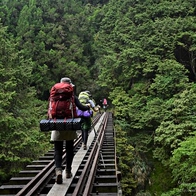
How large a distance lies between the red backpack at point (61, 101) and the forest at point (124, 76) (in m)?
7.30

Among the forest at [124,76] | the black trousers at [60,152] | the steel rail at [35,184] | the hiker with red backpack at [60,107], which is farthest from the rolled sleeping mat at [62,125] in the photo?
the forest at [124,76]

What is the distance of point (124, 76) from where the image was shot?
25.7 metres

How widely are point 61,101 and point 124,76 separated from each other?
22167mm

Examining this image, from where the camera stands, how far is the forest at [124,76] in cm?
1335

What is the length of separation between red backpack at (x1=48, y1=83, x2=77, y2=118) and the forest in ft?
24.0

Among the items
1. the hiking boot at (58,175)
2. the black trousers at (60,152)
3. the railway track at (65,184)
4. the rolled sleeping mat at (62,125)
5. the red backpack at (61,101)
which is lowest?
the railway track at (65,184)

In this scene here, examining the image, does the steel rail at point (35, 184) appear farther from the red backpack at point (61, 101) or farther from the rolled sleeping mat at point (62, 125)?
the red backpack at point (61, 101)

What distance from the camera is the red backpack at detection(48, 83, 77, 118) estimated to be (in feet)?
12.6

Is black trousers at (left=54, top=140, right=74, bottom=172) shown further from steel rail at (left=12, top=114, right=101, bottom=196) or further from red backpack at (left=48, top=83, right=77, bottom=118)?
red backpack at (left=48, top=83, right=77, bottom=118)

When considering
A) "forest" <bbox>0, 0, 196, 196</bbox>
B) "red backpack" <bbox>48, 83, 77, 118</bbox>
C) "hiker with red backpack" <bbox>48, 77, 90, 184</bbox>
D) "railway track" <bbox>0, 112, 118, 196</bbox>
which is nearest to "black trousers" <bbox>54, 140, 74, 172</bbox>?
"hiker with red backpack" <bbox>48, 77, 90, 184</bbox>

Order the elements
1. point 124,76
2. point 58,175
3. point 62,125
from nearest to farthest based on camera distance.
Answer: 1. point 62,125
2. point 58,175
3. point 124,76

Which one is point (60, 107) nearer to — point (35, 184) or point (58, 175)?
point (58, 175)

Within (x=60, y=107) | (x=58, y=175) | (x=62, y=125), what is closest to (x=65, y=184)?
(x=58, y=175)

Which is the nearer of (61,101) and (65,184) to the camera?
(61,101)
